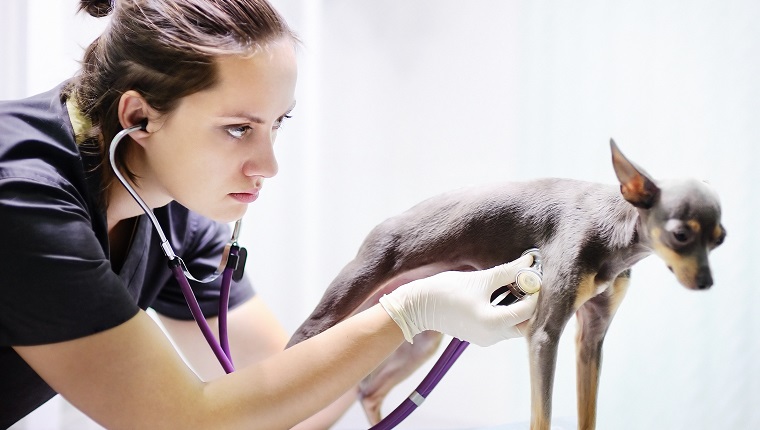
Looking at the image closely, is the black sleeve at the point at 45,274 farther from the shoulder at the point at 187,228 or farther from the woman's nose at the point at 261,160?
the shoulder at the point at 187,228

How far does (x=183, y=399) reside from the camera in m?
0.81

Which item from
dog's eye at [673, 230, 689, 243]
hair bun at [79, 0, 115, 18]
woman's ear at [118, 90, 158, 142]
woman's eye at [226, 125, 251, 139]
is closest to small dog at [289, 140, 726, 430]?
dog's eye at [673, 230, 689, 243]

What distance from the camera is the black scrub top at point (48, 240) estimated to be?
2.55 feet

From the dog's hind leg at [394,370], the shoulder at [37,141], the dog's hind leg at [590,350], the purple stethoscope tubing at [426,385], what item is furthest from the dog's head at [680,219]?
the shoulder at [37,141]

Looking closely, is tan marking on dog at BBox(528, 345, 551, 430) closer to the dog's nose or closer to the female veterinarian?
the female veterinarian

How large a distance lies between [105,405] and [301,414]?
232mm

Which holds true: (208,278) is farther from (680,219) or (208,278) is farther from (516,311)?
(680,219)

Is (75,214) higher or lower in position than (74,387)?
higher

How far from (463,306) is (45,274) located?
0.49m

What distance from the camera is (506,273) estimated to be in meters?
0.82

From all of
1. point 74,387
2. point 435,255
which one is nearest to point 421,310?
point 435,255

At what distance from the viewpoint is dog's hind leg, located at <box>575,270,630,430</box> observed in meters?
0.85

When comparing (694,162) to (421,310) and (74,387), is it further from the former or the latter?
(74,387)

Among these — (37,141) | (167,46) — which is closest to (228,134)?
(167,46)
